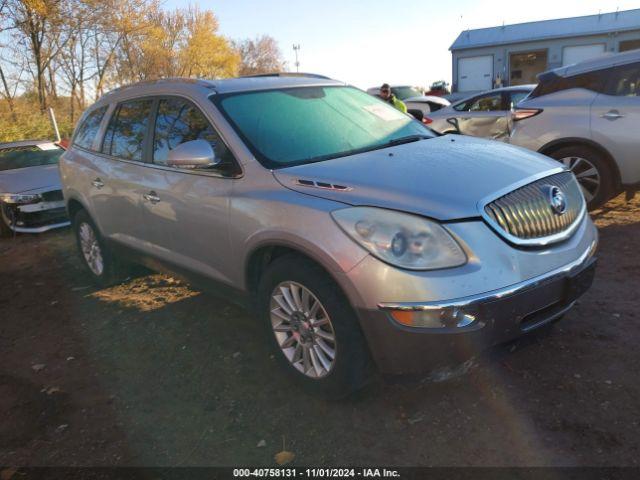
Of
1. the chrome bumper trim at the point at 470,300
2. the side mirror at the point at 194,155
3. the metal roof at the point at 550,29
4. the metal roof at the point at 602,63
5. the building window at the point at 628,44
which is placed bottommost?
the chrome bumper trim at the point at 470,300

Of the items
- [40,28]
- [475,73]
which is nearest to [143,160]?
[40,28]

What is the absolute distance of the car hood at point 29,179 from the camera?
25.8 feet

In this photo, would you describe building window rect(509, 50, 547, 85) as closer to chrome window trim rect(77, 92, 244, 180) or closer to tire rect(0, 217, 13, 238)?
tire rect(0, 217, 13, 238)

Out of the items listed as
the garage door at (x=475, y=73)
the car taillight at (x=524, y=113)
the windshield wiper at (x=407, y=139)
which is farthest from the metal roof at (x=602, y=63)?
the garage door at (x=475, y=73)

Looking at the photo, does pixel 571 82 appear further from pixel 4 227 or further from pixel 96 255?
pixel 4 227

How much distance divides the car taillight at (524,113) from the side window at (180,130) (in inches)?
162

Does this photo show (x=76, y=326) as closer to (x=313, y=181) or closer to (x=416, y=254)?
(x=313, y=181)

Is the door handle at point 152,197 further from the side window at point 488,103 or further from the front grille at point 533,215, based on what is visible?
the side window at point 488,103

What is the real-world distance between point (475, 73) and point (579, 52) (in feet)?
18.3

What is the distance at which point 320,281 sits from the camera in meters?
2.75

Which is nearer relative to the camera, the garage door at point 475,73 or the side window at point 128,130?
the side window at point 128,130

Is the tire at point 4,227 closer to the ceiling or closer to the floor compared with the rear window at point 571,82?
closer to the floor

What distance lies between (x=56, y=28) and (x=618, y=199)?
68.2 feet

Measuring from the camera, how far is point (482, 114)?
8.41 meters
